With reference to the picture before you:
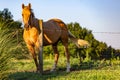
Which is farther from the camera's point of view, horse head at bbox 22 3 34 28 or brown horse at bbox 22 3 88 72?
brown horse at bbox 22 3 88 72

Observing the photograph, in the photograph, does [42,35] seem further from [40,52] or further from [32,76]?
[32,76]

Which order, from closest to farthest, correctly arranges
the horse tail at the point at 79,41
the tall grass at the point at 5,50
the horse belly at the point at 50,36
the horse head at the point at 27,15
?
the tall grass at the point at 5,50 → the horse head at the point at 27,15 → the horse belly at the point at 50,36 → the horse tail at the point at 79,41

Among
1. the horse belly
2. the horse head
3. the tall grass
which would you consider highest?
the horse head

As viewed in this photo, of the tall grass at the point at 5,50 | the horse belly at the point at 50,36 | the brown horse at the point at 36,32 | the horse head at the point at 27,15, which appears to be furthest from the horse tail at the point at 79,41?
the tall grass at the point at 5,50

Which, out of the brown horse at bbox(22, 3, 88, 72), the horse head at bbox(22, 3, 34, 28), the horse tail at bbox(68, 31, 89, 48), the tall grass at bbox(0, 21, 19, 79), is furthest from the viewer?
the horse tail at bbox(68, 31, 89, 48)

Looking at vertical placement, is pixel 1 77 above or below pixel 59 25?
below

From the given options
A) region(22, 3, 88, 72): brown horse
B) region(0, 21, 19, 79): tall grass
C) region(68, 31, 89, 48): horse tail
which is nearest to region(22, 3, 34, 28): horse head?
region(22, 3, 88, 72): brown horse

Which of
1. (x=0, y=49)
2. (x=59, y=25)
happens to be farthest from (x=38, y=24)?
(x=0, y=49)

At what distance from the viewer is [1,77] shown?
984 cm

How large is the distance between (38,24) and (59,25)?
4.25ft

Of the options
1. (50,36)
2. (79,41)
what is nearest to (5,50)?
(50,36)

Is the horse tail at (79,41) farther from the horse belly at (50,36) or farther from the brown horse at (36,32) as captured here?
the horse belly at (50,36)

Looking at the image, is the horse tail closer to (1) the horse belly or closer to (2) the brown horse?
(2) the brown horse

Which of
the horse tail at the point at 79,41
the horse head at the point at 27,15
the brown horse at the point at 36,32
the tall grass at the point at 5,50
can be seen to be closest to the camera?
the tall grass at the point at 5,50
